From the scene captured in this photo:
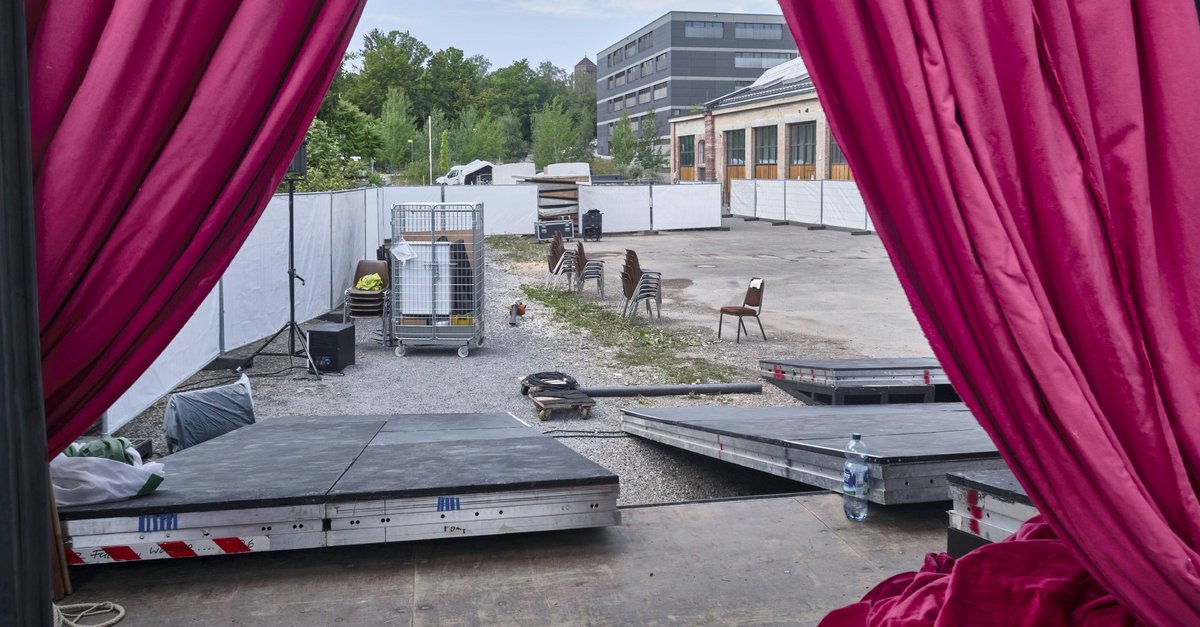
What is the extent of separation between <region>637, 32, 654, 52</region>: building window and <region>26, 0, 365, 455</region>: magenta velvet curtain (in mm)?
102757

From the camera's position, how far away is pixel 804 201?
42938mm

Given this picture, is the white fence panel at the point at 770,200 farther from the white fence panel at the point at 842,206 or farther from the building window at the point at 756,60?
the building window at the point at 756,60

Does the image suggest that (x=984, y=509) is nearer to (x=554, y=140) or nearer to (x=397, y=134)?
(x=397, y=134)

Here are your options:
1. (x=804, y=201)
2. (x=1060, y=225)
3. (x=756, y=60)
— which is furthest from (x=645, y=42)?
(x=1060, y=225)

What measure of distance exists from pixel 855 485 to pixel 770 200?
4106 cm

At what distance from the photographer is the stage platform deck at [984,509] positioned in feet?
15.2

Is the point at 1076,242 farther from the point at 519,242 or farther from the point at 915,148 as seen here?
the point at 519,242

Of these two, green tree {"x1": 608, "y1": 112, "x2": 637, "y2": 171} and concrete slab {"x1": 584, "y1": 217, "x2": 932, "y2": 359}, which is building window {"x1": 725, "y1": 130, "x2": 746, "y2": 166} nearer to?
green tree {"x1": 608, "y1": 112, "x2": 637, "y2": 171}

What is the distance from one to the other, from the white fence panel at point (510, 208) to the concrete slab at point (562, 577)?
33295mm

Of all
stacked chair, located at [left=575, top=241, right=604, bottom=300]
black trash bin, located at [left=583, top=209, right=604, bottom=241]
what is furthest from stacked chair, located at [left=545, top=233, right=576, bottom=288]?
black trash bin, located at [left=583, top=209, right=604, bottom=241]

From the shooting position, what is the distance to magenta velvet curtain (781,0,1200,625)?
2354 millimetres

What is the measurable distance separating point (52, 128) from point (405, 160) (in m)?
70.9

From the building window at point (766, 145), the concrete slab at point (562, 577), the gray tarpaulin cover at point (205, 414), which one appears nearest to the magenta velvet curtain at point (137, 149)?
the concrete slab at point (562, 577)

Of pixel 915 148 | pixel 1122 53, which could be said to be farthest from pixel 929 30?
pixel 1122 53
